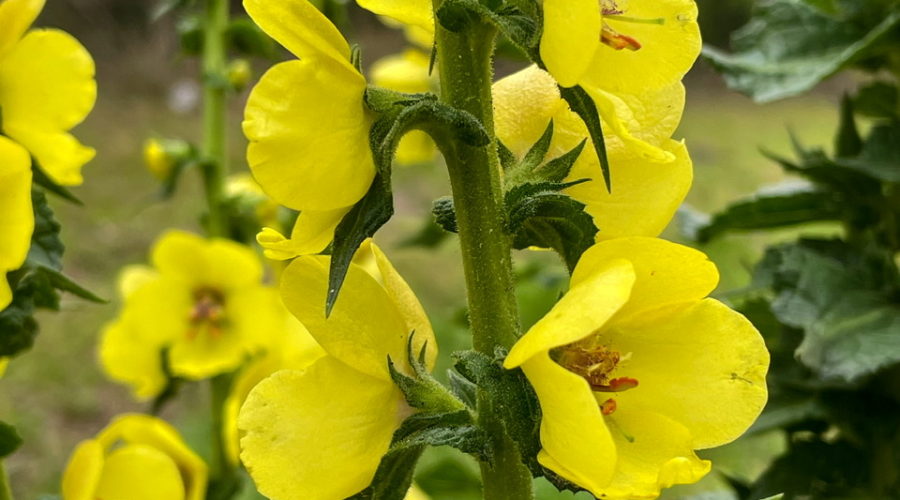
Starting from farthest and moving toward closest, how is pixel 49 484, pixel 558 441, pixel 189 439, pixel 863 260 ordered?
1. pixel 49 484
2. pixel 189 439
3. pixel 863 260
4. pixel 558 441

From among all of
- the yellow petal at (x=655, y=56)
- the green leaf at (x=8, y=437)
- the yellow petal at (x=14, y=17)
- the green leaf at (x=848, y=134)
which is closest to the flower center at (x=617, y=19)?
the yellow petal at (x=655, y=56)

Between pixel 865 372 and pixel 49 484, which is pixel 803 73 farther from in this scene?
pixel 49 484

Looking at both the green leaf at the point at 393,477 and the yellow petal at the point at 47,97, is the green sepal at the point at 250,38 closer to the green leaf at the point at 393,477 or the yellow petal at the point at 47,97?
the yellow petal at the point at 47,97

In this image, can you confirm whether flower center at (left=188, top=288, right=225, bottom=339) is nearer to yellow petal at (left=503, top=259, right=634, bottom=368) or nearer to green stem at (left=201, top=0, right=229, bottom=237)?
green stem at (left=201, top=0, right=229, bottom=237)

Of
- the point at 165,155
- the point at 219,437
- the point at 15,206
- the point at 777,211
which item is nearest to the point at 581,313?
the point at 15,206

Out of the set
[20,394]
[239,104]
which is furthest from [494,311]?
[239,104]

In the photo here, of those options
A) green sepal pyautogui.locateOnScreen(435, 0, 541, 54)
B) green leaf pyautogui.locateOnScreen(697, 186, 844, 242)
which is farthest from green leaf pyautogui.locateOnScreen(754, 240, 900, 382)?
green sepal pyautogui.locateOnScreen(435, 0, 541, 54)

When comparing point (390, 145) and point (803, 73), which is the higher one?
point (390, 145)
